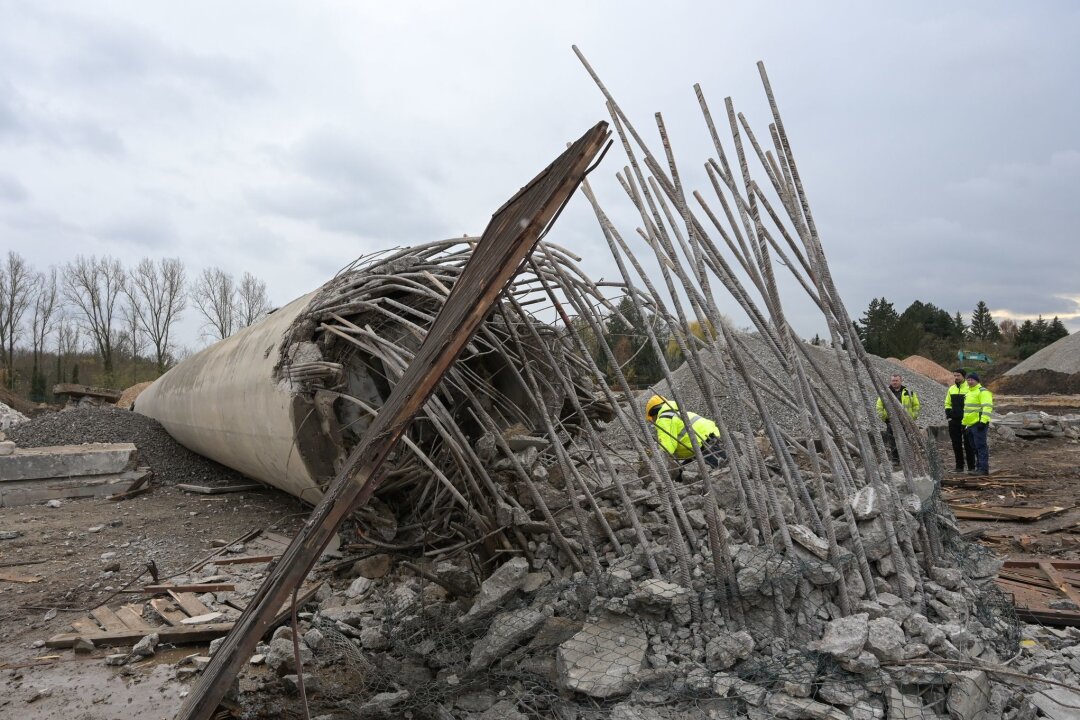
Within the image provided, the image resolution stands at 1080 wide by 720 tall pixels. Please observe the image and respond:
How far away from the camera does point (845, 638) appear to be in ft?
9.47

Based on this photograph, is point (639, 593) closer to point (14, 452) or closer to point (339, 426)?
point (339, 426)

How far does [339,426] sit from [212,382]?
10.8 feet

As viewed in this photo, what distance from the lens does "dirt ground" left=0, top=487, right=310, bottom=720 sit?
3.70 metres

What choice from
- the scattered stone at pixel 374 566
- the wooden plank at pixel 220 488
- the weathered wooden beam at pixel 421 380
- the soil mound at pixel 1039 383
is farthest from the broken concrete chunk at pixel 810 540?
the soil mound at pixel 1039 383

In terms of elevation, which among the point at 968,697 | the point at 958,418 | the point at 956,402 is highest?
the point at 956,402

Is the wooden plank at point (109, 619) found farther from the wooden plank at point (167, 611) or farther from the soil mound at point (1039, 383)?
the soil mound at point (1039, 383)

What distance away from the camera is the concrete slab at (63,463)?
8.98 meters

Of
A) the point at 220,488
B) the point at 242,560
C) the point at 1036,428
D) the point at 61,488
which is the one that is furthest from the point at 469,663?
the point at 1036,428

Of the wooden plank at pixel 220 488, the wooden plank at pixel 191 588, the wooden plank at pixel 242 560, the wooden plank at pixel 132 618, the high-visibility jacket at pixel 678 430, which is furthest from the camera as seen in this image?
the wooden plank at pixel 220 488

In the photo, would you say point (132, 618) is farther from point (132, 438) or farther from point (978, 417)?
point (978, 417)

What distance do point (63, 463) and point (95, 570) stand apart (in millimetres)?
4059

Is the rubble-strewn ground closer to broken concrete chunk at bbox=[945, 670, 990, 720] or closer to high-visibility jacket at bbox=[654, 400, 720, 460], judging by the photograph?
broken concrete chunk at bbox=[945, 670, 990, 720]

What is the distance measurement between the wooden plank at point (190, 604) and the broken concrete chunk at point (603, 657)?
3150 mm

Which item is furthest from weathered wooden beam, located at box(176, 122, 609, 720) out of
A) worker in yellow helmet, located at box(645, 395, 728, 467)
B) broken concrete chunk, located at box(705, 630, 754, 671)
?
worker in yellow helmet, located at box(645, 395, 728, 467)
